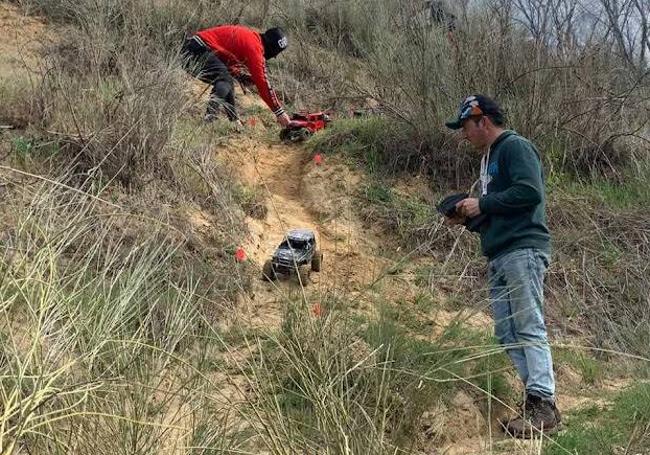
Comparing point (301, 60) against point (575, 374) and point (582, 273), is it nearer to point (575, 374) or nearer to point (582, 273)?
point (582, 273)

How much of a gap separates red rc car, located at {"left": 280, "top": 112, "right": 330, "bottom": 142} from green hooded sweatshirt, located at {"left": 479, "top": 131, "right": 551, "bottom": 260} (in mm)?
3975

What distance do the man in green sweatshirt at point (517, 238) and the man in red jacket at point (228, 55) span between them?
3.58m

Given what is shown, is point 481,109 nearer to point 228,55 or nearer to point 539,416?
point 539,416

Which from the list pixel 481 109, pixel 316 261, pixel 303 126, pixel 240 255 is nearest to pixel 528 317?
pixel 481 109

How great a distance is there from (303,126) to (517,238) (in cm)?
426

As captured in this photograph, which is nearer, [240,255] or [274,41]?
[240,255]

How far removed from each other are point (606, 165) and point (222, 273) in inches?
181

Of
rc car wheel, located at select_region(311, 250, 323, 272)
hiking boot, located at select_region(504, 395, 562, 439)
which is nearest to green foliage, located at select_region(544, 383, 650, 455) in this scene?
hiking boot, located at select_region(504, 395, 562, 439)

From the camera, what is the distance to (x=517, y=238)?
10.9 ft

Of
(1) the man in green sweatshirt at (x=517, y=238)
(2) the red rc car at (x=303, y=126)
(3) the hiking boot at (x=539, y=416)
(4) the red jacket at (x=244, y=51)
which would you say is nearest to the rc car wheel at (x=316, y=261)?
(1) the man in green sweatshirt at (x=517, y=238)

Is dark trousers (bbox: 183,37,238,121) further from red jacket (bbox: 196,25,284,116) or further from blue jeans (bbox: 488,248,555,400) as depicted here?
blue jeans (bbox: 488,248,555,400)

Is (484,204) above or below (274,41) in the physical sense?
above

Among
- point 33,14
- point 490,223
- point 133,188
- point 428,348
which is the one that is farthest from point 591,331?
point 33,14

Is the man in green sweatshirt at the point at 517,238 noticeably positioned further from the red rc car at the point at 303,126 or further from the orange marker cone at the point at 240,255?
the red rc car at the point at 303,126
